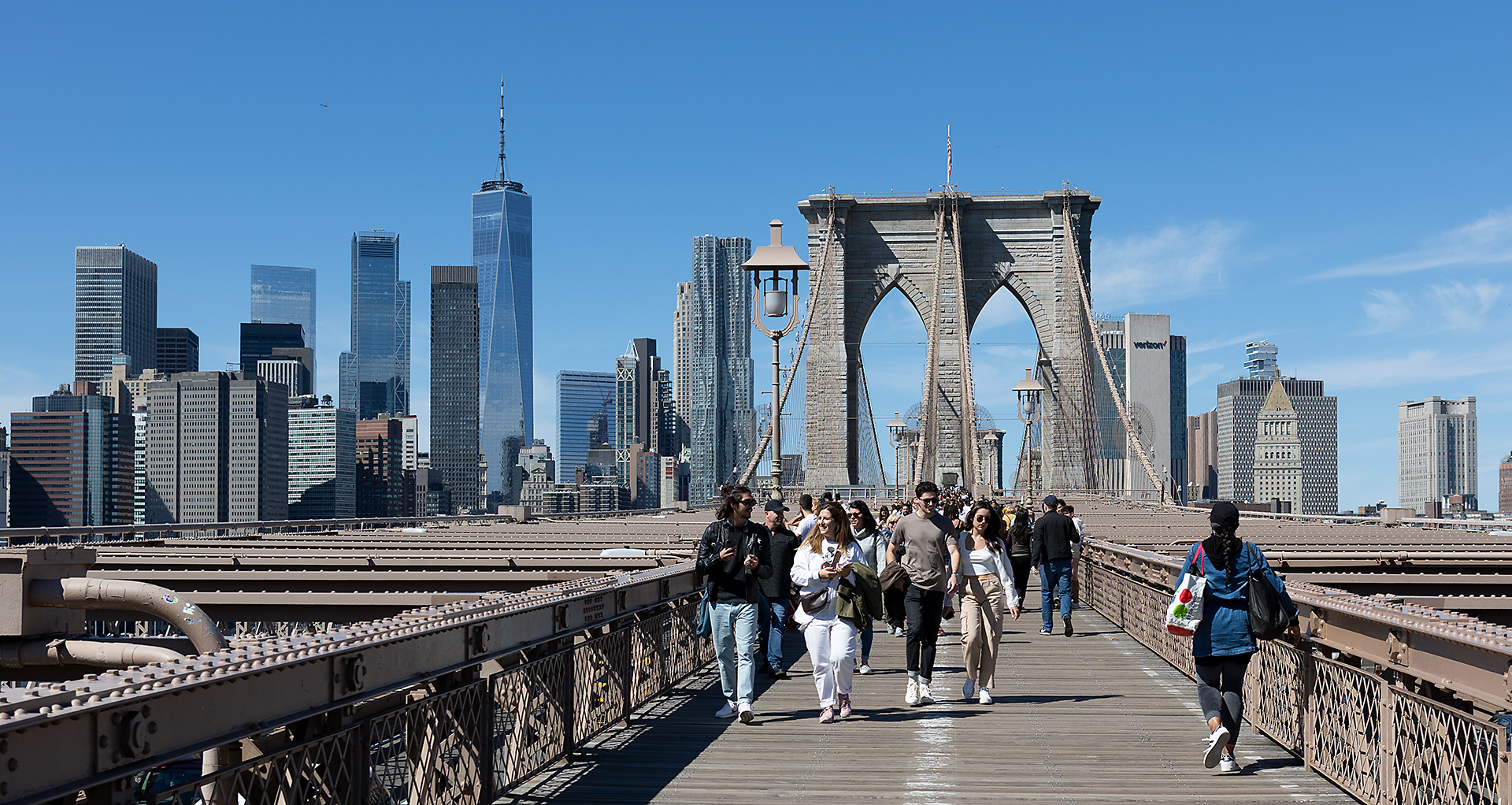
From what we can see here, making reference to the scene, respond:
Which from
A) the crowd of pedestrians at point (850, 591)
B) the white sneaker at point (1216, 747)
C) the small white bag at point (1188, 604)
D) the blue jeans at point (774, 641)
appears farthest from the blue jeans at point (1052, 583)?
the white sneaker at point (1216, 747)

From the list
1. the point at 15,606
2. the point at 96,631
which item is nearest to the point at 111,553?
the point at 96,631

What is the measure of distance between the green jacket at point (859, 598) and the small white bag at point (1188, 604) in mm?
2762

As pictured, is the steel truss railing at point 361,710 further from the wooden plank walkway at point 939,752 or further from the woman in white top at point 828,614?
the woman in white top at point 828,614

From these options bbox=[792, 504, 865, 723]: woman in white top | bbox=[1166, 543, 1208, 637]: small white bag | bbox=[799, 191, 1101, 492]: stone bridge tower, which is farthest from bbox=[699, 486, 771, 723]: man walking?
bbox=[799, 191, 1101, 492]: stone bridge tower

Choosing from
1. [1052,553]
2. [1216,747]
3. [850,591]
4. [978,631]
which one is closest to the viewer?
[1216,747]

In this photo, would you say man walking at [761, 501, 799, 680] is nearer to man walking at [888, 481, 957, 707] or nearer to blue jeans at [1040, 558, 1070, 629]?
man walking at [888, 481, 957, 707]

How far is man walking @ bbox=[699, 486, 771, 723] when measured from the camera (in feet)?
33.8

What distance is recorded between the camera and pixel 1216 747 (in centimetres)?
795

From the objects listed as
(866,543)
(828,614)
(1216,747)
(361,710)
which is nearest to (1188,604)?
(1216,747)

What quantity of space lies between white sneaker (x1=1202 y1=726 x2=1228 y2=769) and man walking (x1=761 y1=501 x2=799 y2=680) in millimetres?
3934

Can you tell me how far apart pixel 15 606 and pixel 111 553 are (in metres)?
8.86

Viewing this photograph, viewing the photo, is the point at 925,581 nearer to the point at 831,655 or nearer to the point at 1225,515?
the point at 831,655

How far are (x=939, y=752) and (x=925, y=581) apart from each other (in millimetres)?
2448

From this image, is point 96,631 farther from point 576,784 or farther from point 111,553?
→ point 576,784
